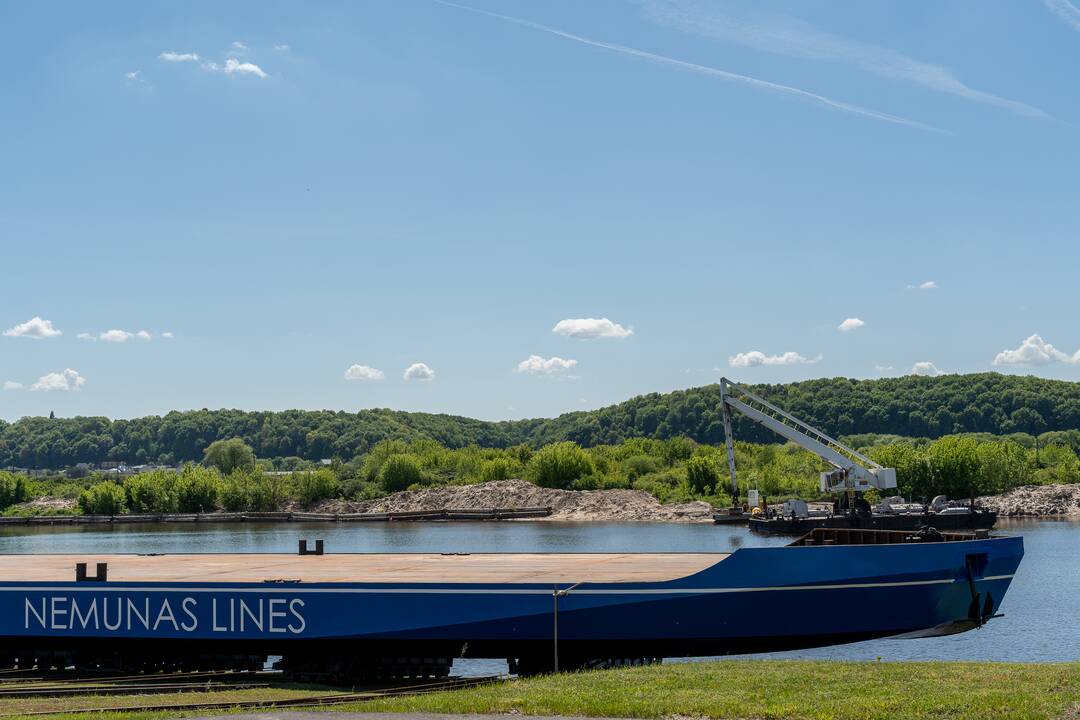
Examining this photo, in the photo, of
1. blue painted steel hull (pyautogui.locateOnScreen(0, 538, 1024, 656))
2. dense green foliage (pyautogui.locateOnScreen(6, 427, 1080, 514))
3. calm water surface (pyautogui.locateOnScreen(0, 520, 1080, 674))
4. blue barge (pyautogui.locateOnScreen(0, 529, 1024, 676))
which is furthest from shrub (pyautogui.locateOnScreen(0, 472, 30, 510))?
blue painted steel hull (pyautogui.locateOnScreen(0, 538, 1024, 656))

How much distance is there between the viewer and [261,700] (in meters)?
16.8

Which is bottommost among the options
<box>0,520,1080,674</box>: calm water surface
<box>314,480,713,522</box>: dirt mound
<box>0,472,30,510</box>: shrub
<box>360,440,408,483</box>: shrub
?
<box>0,520,1080,674</box>: calm water surface

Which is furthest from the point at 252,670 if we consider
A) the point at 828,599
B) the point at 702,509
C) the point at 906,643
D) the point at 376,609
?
the point at 702,509

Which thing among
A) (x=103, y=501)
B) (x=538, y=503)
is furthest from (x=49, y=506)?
(x=538, y=503)

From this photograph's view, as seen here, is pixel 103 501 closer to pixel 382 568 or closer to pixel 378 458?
pixel 378 458

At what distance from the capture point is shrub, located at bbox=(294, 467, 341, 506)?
477 feet

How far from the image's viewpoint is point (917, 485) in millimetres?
112312

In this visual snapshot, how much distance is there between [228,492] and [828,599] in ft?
433

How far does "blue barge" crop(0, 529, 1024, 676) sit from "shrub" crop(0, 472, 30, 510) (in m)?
144

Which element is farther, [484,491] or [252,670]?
[484,491]

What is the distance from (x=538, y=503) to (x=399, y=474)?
1085 inches

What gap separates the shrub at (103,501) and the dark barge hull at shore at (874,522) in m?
86.8

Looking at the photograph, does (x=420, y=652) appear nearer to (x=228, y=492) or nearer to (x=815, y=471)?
(x=815, y=471)

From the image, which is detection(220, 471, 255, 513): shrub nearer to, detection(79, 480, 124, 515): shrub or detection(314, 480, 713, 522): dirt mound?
detection(314, 480, 713, 522): dirt mound
